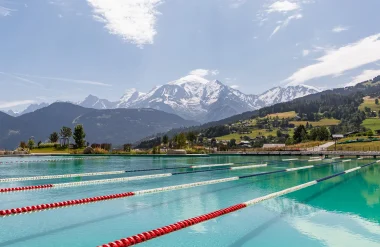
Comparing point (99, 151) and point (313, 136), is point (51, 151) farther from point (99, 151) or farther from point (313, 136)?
point (313, 136)

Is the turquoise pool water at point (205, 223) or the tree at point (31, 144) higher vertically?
the tree at point (31, 144)

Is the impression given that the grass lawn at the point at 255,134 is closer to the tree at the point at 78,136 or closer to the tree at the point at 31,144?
the tree at the point at 78,136

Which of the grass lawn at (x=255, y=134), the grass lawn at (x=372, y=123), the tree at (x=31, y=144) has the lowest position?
the tree at (x=31, y=144)

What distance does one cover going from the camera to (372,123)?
160 m

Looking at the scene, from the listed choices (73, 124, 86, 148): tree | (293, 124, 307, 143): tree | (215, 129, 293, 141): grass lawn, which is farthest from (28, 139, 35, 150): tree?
(215, 129, 293, 141): grass lawn

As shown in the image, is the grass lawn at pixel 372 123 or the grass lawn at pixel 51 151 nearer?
the grass lawn at pixel 51 151

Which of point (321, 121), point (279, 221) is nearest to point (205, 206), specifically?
point (279, 221)

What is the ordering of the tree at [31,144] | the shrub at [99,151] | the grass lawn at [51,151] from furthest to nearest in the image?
the tree at [31,144], the shrub at [99,151], the grass lawn at [51,151]

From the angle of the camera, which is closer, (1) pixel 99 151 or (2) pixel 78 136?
(1) pixel 99 151

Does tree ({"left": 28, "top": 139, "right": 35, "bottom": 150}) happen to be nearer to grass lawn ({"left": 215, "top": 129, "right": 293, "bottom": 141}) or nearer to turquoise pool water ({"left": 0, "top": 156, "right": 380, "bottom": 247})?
turquoise pool water ({"left": 0, "top": 156, "right": 380, "bottom": 247})

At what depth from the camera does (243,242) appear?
37.8 feet

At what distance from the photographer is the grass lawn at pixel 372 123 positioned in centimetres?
15002

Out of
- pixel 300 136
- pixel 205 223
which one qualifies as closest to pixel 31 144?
pixel 205 223

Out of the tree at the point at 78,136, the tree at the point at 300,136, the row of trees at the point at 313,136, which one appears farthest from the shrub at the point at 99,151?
the tree at the point at 300,136
